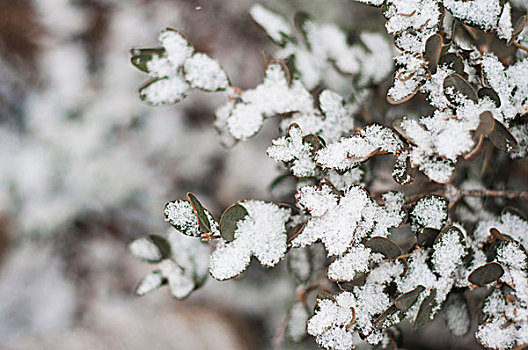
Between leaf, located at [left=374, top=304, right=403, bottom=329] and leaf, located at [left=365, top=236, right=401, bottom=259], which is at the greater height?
leaf, located at [left=365, top=236, right=401, bottom=259]

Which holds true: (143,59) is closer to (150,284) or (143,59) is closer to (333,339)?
(150,284)

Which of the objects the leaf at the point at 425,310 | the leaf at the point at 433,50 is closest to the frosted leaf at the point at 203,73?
the leaf at the point at 433,50

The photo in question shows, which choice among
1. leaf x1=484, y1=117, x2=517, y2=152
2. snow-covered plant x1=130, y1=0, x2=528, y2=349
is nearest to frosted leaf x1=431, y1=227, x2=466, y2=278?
snow-covered plant x1=130, y1=0, x2=528, y2=349

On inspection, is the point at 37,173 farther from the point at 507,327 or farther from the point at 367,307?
the point at 507,327

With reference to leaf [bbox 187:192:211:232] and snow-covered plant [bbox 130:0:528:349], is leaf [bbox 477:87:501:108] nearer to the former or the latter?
snow-covered plant [bbox 130:0:528:349]

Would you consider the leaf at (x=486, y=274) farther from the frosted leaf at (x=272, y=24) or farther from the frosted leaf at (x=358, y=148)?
the frosted leaf at (x=272, y=24)

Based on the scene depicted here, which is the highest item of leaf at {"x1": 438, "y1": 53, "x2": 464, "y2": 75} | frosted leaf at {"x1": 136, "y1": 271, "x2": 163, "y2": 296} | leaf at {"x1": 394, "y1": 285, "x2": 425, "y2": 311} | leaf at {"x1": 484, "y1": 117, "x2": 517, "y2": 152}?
leaf at {"x1": 438, "y1": 53, "x2": 464, "y2": 75}
